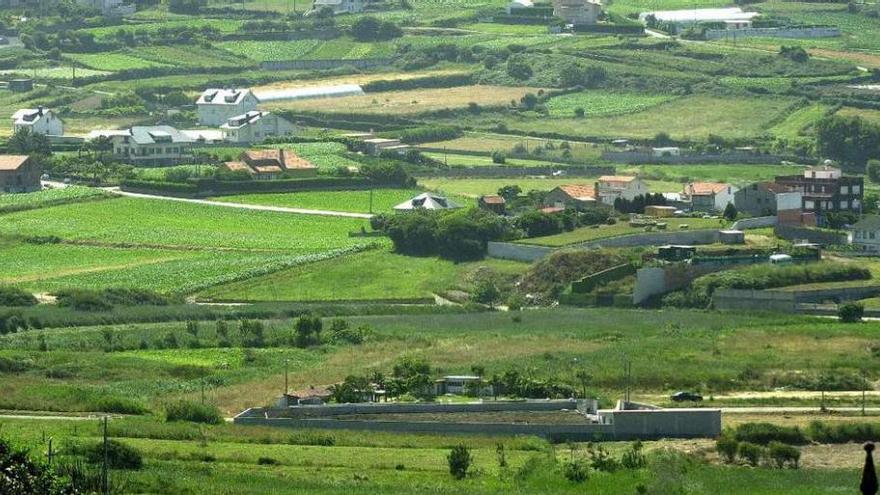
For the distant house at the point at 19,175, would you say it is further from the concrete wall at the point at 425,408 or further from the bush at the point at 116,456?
the bush at the point at 116,456

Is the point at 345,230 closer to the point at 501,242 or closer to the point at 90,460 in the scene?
the point at 501,242

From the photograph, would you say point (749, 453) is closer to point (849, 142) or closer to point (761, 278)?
point (761, 278)

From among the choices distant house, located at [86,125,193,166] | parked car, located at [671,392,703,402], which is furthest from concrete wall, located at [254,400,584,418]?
distant house, located at [86,125,193,166]

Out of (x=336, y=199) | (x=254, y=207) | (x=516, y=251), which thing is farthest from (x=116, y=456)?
(x=336, y=199)

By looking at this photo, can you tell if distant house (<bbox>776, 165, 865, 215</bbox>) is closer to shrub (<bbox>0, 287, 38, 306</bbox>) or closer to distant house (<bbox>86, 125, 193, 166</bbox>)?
distant house (<bbox>86, 125, 193, 166</bbox>)

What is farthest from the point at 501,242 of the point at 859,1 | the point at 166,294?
the point at 859,1
